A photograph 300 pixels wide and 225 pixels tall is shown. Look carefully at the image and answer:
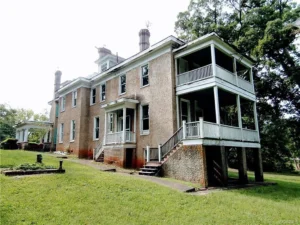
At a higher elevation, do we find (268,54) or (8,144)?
(268,54)

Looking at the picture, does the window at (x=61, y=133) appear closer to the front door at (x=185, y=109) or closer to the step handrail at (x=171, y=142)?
the front door at (x=185, y=109)

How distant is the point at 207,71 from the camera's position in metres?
13.3

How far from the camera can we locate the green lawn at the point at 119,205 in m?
5.74

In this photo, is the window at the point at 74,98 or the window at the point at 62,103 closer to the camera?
the window at the point at 74,98

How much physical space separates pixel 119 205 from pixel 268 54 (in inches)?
919

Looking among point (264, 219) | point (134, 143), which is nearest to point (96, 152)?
point (134, 143)

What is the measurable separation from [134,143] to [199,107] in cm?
577

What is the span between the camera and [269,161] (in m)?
25.6

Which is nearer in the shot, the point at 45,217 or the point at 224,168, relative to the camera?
the point at 45,217

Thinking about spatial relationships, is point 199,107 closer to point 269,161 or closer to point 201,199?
point 201,199

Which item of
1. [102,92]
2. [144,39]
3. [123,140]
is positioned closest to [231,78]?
[123,140]

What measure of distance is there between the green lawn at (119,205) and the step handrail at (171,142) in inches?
174

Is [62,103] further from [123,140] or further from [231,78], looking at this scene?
[231,78]

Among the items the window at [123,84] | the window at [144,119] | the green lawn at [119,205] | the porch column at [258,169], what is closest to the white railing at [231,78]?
the porch column at [258,169]
